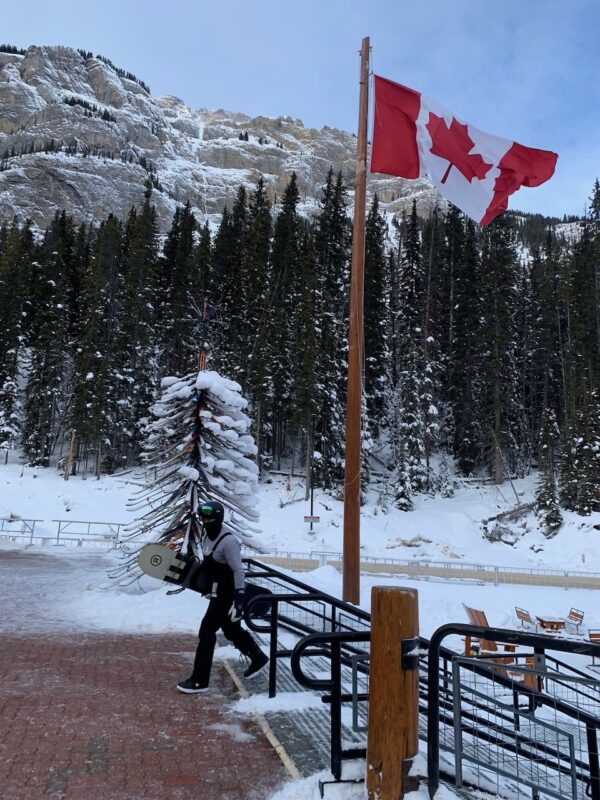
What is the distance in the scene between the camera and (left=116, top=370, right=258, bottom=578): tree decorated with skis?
1130 cm

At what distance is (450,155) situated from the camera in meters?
10.5

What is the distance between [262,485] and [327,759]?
36.7 meters

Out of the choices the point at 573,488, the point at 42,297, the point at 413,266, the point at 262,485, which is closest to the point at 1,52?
the point at 42,297

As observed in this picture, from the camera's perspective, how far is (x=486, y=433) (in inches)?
1753

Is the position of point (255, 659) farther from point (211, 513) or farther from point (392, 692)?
point (392, 692)

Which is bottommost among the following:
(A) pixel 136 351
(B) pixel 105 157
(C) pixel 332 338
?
(A) pixel 136 351

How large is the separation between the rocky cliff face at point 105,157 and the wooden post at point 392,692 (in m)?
131

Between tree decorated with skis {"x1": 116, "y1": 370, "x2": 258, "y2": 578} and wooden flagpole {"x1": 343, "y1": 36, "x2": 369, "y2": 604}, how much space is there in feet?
8.95

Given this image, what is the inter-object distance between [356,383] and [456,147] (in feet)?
16.3

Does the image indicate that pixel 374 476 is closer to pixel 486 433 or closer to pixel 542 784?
pixel 486 433

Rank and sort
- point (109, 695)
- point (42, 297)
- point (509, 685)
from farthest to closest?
point (42, 297)
point (109, 695)
point (509, 685)

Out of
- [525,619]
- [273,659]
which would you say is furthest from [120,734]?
[525,619]

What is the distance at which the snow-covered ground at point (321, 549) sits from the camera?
9.41 m

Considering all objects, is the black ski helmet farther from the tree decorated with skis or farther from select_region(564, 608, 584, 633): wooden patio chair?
select_region(564, 608, 584, 633): wooden patio chair
